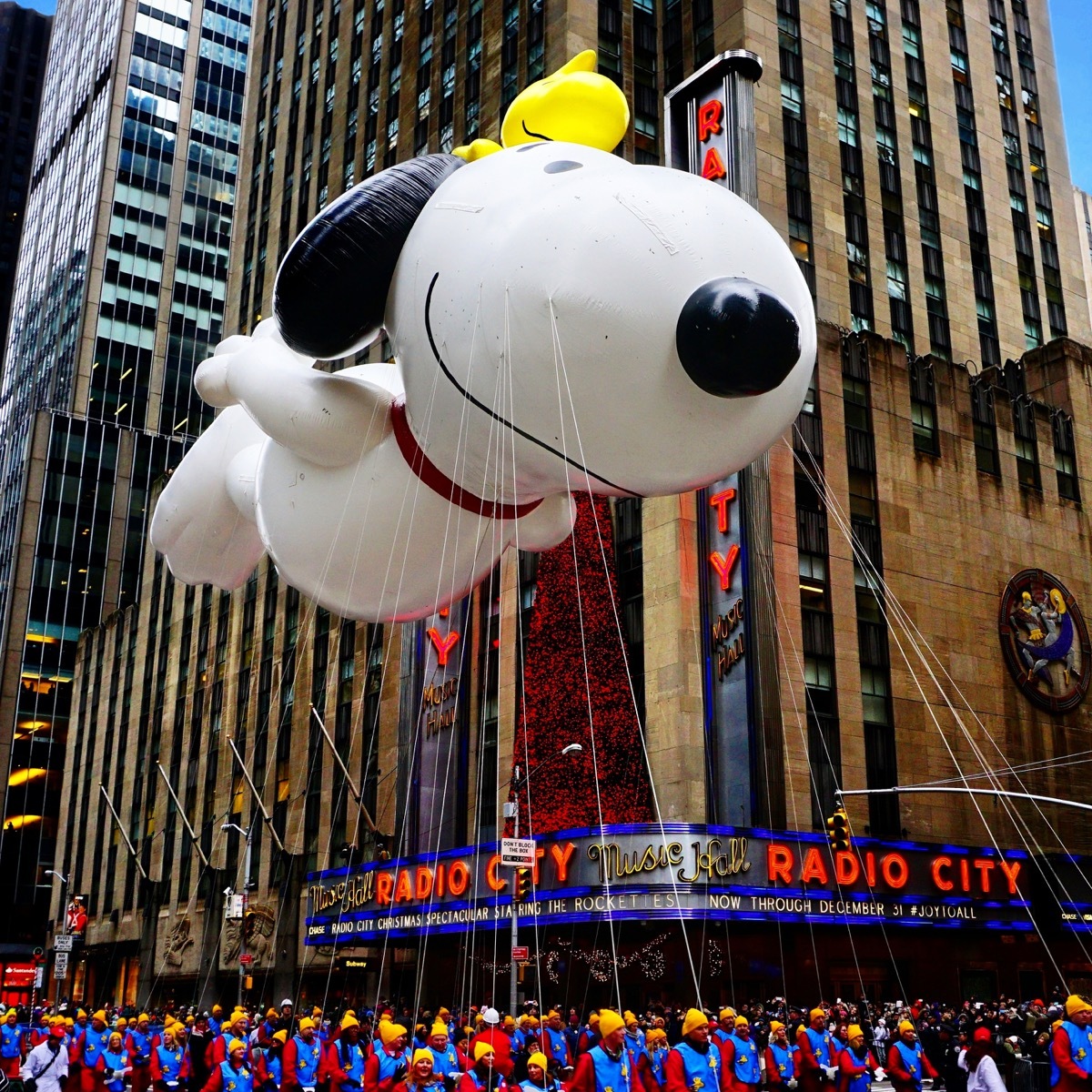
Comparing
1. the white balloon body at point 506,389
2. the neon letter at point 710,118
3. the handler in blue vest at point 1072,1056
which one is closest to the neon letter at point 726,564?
the neon letter at point 710,118

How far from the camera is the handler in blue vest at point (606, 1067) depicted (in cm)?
998

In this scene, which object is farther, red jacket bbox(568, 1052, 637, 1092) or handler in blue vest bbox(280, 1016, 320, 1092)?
handler in blue vest bbox(280, 1016, 320, 1092)

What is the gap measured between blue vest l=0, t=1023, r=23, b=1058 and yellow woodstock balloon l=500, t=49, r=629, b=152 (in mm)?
14550

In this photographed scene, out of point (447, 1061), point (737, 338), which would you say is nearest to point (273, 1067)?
point (447, 1061)

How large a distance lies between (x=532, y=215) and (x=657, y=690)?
1051 inches

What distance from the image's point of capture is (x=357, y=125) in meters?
59.5

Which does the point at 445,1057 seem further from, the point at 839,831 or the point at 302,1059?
the point at 839,831

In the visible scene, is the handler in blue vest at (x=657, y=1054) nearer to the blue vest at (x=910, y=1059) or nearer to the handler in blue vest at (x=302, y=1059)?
the blue vest at (x=910, y=1059)

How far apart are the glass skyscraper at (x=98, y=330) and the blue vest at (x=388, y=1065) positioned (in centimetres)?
6284

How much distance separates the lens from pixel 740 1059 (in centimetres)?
1324

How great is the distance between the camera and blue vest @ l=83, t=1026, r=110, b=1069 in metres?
16.1

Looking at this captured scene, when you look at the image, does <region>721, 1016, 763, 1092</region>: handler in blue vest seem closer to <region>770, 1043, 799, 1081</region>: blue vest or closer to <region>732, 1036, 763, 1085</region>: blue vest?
<region>732, 1036, 763, 1085</region>: blue vest

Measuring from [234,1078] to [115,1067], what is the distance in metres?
4.36

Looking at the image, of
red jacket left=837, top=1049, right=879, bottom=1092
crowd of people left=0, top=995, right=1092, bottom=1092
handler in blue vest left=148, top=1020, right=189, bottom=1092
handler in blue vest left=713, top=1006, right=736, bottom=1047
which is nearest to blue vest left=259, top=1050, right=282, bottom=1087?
crowd of people left=0, top=995, right=1092, bottom=1092
